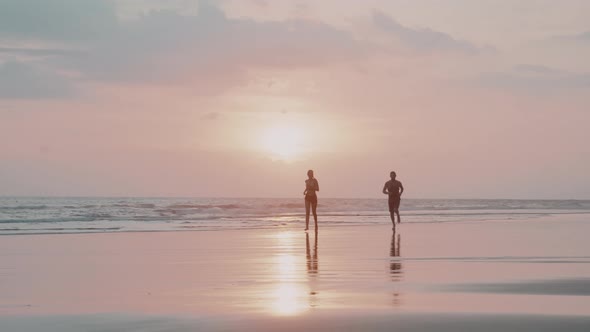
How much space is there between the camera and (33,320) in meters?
7.52

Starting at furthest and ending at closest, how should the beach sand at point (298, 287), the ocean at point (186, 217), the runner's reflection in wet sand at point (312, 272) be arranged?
the ocean at point (186, 217) < the runner's reflection in wet sand at point (312, 272) < the beach sand at point (298, 287)

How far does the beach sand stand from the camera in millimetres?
7301

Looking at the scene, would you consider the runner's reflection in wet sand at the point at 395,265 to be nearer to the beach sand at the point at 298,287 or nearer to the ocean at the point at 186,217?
the beach sand at the point at 298,287

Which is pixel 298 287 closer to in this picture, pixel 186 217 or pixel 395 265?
pixel 395 265

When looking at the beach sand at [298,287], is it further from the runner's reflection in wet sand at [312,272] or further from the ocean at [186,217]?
the ocean at [186,217]

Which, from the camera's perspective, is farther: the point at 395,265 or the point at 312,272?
the point at 395,265

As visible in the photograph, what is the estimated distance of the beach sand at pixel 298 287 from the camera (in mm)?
7301

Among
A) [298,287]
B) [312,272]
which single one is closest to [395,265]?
[312,272]

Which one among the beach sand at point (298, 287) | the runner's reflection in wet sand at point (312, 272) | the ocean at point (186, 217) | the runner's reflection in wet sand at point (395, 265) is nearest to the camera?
the beach sand at point (298, 287)

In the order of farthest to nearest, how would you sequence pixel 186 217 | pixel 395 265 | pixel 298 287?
pixel 186 217 < pixel 395 265 < pixel 298 287

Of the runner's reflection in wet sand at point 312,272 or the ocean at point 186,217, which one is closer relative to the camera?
the runner's reflection in wet sand at point 312,272

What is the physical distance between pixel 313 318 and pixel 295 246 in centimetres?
1046

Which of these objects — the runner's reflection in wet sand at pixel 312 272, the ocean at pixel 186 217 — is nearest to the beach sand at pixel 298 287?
the runner's reflection in wet sand at pixel 312 272

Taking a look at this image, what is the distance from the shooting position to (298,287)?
977cm
